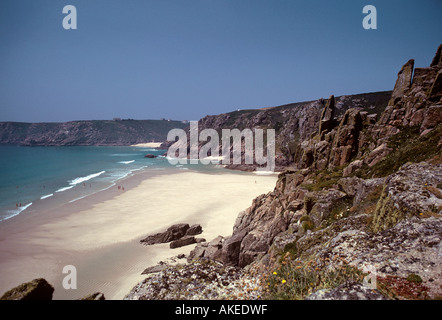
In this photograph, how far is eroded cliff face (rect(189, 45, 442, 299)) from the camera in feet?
23.1

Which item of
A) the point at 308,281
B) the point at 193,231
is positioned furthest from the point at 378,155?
the point at 193,231

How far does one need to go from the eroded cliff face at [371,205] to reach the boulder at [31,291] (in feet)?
37.2

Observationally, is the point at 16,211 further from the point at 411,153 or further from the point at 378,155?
the point at 411,153

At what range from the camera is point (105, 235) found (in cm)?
2817

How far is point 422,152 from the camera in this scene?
43.2ft

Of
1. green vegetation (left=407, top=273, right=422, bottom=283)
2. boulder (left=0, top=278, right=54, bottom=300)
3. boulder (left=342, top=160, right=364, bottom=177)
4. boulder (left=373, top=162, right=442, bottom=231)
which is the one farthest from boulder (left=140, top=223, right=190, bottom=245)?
green vegetation (left=407, top=273, right=422, bottom=283)

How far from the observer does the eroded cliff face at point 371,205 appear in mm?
7035

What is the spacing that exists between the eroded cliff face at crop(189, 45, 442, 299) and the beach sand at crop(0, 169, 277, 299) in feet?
23.5

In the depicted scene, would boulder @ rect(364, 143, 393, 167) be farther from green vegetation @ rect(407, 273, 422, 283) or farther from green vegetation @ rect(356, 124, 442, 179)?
green vegetation @ rect(407, 273, 422, 283)

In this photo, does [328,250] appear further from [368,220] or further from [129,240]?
[129,240]

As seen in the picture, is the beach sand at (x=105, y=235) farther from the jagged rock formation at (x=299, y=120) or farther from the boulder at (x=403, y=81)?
the jagged rock formation at (x=299, y=120)

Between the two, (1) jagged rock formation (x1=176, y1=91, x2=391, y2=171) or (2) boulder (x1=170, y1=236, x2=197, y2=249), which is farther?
(1) jagged rock formation (x1=176, y1=91, x2=391, y2=171)
